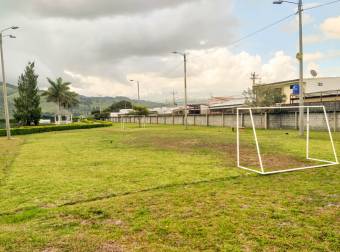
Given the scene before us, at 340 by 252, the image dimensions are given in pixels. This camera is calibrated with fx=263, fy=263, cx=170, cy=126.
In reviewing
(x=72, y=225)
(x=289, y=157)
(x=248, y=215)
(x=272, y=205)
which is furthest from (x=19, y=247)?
(x=289, y=157)

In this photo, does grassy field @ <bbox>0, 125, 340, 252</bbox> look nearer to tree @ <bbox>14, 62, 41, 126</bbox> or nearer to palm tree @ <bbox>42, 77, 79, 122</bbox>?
tree @ <bbox>14, 62, 41, 126</bbox>

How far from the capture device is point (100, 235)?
3.88m

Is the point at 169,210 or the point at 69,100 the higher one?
the point at 69,100

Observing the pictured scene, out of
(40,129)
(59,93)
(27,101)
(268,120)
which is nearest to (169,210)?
(268,120)


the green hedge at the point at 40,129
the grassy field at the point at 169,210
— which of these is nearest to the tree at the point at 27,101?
the green hedge at the point at 40,129

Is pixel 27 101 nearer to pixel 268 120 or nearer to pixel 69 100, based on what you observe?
pixel 69 100

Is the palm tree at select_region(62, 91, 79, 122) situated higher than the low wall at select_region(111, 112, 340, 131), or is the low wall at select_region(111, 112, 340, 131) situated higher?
the palm tree at select_region(62, 91, 79, 122)

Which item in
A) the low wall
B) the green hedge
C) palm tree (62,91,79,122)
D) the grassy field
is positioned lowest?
the grassy field

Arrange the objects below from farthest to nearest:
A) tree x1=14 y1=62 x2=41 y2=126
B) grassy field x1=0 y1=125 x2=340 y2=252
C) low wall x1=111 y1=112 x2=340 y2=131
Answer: tree x1=14 y1=62 x2=41 y2=126 → low wall x1=111 y1=112 x2=340 y2=131 → grassy field x1=0 y1=125 x2=340 y2=252

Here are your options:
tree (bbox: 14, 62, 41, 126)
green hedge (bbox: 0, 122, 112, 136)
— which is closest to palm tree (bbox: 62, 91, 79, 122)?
tree (bbox: 14, 62, 41, 126)

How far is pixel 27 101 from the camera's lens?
48375 mm

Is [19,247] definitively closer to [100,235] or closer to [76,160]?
[100,235]

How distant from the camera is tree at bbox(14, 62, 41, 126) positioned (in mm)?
48156

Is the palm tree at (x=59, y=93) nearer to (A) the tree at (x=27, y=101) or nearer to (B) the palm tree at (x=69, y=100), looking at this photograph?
(B) the palm tree at (x=69, y=100)
